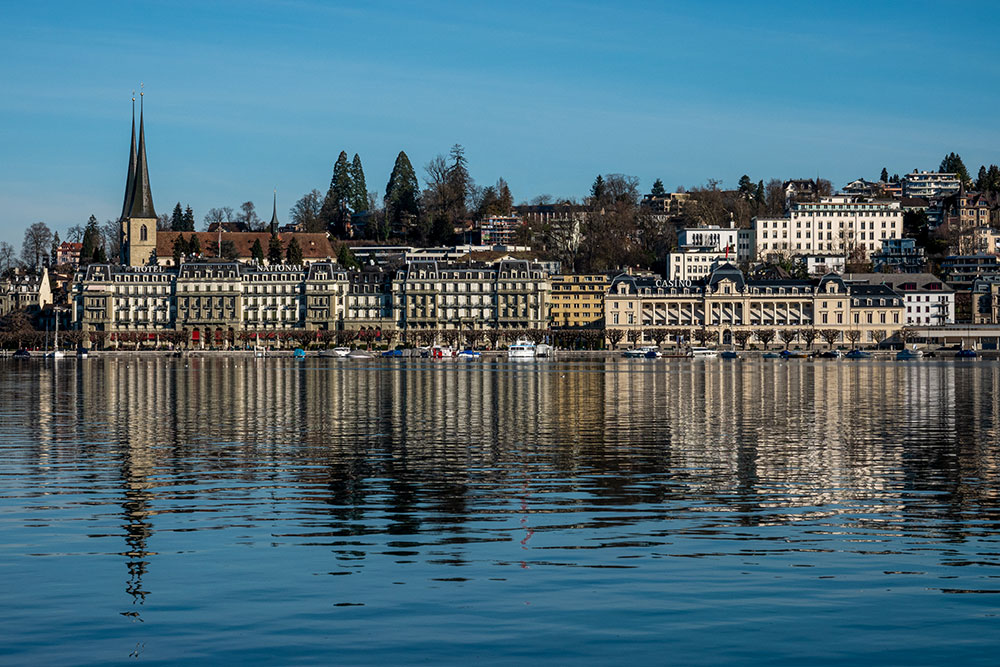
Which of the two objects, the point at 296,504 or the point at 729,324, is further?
the point at 729,324

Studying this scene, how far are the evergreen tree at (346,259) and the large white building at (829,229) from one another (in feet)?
196

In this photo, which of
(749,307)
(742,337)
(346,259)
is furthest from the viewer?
(346,259)

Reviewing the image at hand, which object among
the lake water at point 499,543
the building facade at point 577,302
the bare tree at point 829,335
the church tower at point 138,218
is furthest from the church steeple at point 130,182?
the lake water at point 499,543

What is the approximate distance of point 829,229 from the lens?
193 m

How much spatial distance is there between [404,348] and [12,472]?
123m

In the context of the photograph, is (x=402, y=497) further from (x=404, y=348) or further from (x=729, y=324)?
(x=729, y=324)

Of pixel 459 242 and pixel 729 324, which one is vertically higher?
pixel 459 242

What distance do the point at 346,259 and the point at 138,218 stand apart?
1129 inches


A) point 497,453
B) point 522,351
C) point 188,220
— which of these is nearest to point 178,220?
point 188,220

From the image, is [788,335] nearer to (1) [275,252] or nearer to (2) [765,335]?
(2) [765,335]

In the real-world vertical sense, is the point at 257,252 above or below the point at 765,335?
above

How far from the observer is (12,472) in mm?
26078

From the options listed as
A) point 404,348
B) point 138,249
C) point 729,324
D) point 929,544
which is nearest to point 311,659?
point 929,544

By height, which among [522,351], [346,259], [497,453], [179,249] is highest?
[179,249]
